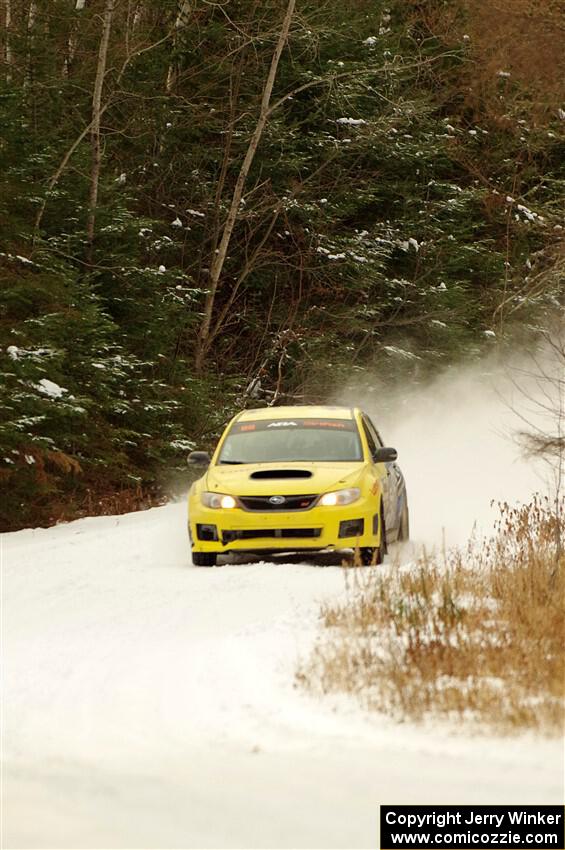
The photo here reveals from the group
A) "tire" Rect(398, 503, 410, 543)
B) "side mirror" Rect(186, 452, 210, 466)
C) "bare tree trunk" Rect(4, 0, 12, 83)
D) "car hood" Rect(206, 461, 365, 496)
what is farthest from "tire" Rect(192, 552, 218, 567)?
"bare tree trunk" Rect(4, 0, 12, 83)

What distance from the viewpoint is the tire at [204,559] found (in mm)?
12672

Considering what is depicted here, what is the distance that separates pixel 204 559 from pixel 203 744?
234 inches

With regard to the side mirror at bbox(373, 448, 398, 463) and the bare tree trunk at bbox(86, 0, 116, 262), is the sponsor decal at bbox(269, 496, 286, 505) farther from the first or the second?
the bare tree trunk at bbox(86, 0, 116, 262)

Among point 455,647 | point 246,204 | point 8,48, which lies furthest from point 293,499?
point 246,204

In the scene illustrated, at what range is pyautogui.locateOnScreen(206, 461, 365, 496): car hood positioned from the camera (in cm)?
1235

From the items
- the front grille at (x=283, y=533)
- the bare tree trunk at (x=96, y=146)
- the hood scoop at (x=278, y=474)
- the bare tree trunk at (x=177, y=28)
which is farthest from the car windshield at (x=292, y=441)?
the bare tree trunk at (x=177, y=28)

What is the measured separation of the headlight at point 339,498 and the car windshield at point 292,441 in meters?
1.09

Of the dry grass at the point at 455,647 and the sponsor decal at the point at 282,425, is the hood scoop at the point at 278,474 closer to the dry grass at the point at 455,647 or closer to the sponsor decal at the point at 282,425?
the sponsor decal at the point at 282,425

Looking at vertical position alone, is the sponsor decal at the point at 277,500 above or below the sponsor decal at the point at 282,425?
below

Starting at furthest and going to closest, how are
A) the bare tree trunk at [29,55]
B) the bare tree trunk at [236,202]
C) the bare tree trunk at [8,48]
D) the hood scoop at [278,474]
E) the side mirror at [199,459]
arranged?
the bare tree trunk at [236,202] < the bare tree trunk at [29,55] < the bare tree trunk at [8,48] < the side mirror at [199,459] < the hood scoop at [278,474]

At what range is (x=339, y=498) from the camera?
40.2ft

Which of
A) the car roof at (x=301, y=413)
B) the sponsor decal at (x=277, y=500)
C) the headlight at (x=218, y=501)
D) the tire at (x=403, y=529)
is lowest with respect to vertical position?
the tire at (x=403, y=529)

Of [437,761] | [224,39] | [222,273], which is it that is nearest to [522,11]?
[224,39]

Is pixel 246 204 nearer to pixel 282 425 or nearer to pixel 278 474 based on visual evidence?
pixel 282 425
